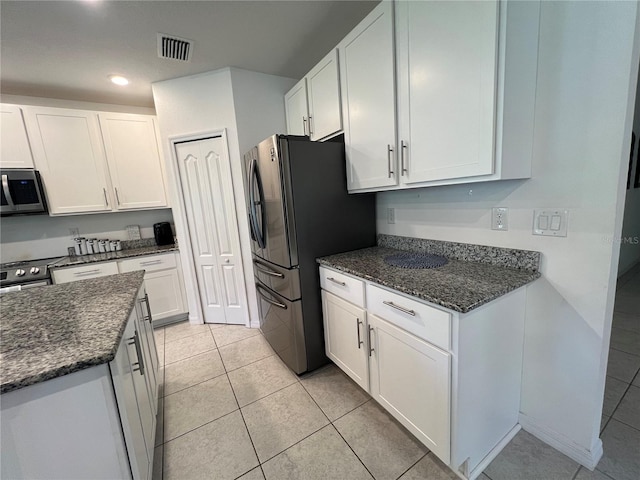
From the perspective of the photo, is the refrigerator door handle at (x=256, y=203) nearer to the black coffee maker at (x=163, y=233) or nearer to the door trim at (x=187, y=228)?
the door trim at (x=187, y=228)

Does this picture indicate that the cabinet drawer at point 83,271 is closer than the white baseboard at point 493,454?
No

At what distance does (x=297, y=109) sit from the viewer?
8.08 feet

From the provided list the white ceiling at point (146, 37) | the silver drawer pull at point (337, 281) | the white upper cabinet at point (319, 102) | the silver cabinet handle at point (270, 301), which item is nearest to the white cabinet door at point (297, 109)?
the white upper cabinet at point (319, 102)

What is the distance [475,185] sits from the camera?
150 cm

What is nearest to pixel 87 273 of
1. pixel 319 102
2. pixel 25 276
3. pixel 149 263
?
pixel 25 276

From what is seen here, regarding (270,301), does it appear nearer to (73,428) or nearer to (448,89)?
(73,428)

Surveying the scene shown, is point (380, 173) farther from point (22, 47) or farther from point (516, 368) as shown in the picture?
point (22, 47)

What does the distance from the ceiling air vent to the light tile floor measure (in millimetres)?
2535

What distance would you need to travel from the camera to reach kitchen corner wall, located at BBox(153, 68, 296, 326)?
8.30 feet

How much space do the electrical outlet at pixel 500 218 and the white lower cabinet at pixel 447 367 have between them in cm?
34

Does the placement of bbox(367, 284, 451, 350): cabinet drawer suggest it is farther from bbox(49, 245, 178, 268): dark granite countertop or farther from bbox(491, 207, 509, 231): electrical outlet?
bbox(49, 245, 178, 268): dark granite countertop

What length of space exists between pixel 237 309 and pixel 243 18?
2.55 m

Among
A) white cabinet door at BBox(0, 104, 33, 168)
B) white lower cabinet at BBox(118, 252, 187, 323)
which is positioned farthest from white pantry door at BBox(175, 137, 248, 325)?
white cabinet door at BBox(0, 104, 33, 168)

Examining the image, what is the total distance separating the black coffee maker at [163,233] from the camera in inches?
126
